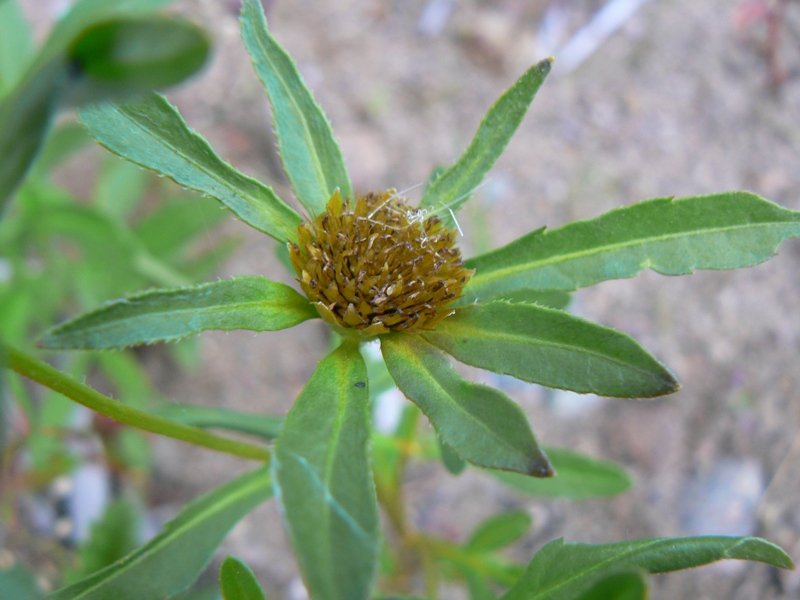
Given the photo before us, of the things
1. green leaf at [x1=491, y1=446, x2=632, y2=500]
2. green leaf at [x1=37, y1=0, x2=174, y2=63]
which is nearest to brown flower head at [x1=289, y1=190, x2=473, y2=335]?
green leaf at [x1=37, y1=0, x2=174, y2=63]

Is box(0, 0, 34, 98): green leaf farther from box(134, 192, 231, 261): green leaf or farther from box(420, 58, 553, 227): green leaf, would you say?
box(420, 58, 553, 227): green leaf

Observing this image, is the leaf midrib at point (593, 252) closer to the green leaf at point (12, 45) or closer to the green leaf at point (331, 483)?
the green leaf at point (331, 483)

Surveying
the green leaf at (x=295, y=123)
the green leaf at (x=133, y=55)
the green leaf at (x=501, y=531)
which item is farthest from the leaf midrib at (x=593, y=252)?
the green leaf at (x=501, y=531)

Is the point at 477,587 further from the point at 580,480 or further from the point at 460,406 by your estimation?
the point at 460,406

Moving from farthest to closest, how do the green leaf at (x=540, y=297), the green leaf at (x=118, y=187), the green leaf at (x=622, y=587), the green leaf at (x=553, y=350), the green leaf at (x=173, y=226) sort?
the green leaf at (x=118, y=187) < the green leaf at (x=173, y=226) < the green leaf at (x=540, y=297) < the green leaf at (x=553, y=350) < the green leaf at (x=622, y=587)

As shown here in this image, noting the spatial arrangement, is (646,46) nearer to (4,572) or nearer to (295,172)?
(295,172)

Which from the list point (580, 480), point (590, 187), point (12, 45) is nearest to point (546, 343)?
point (580, 480)
